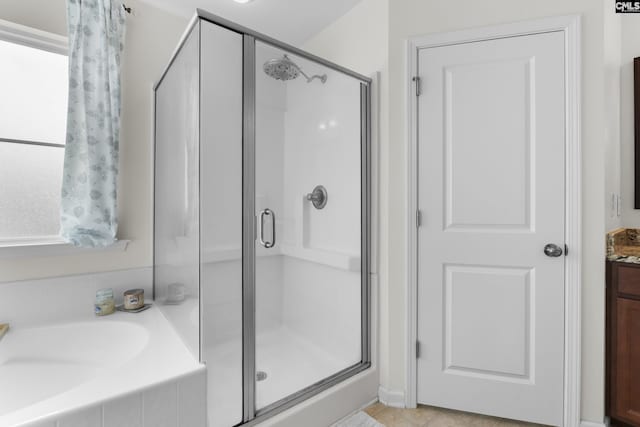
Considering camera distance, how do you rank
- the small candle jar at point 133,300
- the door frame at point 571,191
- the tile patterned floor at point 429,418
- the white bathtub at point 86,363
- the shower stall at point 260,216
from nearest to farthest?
the white bathtub at point 86,363 → the shower stall at point 260,216 → the door frame at point 571,191 → the tile patterned floor at point 429,418 → the small candle jar at point 133,300

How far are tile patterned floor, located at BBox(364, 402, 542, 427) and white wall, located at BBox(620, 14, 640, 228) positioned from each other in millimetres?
1366

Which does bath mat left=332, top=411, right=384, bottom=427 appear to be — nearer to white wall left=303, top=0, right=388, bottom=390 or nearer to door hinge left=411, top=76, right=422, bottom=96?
white wall left=303, top=0, right=388, bottom=390

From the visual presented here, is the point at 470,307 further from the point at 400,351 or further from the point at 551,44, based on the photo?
the point at 551,44

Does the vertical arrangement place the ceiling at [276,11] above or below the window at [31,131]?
above

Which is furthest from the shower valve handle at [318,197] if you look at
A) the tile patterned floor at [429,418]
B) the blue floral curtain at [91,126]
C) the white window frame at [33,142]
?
the white window frame at [33,142]

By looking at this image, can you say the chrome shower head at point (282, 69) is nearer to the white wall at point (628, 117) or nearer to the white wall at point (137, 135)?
the white wall at point (137, 135)

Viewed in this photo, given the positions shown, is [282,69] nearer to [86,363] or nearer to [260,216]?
[260,216]

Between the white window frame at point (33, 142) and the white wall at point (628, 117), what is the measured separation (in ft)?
10.3

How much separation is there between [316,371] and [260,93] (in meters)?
1.43

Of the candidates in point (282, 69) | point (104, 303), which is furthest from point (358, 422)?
point (282, 69)

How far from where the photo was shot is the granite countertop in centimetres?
159

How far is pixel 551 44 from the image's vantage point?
163 cm

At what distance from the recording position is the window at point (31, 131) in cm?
165

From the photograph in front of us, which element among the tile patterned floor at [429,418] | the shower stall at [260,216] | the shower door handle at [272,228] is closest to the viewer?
the shower stall at [260,216]
